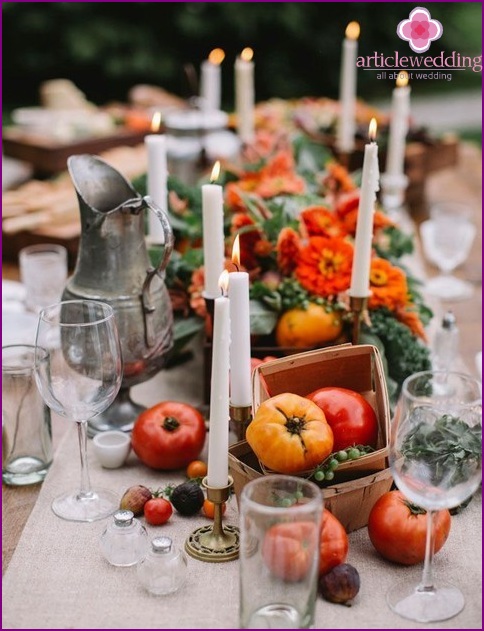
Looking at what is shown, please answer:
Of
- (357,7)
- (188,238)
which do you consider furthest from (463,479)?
(357,7)

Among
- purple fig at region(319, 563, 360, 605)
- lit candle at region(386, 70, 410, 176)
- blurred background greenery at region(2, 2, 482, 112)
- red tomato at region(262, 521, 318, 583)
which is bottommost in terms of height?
purple fig at region(319, 563, 360, 605)

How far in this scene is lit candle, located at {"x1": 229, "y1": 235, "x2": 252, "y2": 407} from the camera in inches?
50.1

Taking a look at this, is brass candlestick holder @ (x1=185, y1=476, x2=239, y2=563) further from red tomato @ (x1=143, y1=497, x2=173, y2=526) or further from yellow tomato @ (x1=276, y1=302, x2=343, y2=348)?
yellow tomato @ (x1=276, y1=302, x2=343, y2=348)

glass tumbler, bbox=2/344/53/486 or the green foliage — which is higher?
the green foliage

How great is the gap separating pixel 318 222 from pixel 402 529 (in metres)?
0.77

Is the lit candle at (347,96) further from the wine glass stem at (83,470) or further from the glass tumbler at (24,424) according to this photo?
the wine glass stem at (83,470)

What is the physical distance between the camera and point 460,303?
232 cm

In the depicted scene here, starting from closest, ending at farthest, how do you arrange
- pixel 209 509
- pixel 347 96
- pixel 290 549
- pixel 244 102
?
pixel 290 549 < pixel 209 509 < pixel 347 96 < pixel 244 102

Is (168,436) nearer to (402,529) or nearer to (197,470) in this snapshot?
(197,470)

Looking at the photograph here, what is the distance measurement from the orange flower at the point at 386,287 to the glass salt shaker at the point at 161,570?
28.5 inches

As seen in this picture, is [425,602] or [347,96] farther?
[347,96]

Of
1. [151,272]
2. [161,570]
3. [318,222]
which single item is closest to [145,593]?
[161,570]

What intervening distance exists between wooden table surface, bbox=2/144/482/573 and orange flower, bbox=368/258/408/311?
278 millimetres

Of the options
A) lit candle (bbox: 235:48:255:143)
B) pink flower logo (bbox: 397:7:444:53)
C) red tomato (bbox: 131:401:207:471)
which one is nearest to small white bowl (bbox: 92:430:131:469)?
red tomato (bbox: 131:401:207:471)
